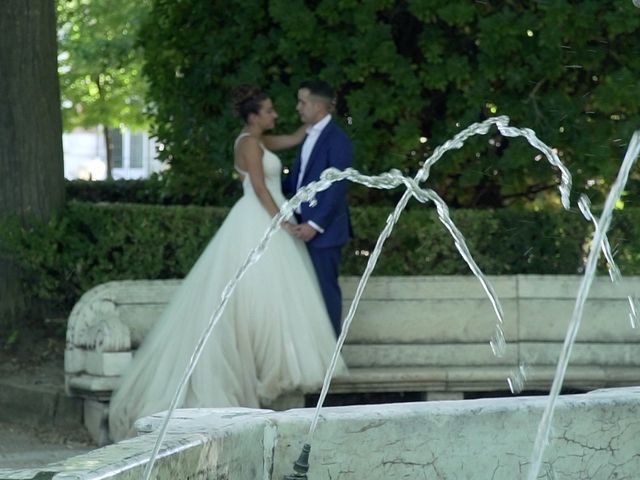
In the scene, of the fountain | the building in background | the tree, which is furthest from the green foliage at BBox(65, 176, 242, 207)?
the building in background

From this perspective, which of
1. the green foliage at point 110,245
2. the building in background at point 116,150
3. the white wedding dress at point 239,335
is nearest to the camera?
the white wedding dress at point 239,335

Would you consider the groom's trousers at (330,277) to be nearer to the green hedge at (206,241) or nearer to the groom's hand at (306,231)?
the groom's hand at (306,231)

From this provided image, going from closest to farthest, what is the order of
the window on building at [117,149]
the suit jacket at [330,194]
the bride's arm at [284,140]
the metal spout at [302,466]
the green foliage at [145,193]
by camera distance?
the metal spout at [302,466] < the suit jacket at [330,194] < the bride's arm at [284,140] < the green foliage at [145,193] < the window on building at [117,149]

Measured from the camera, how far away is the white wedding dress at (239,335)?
8562mm

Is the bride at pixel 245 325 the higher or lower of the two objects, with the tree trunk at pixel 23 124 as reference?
lower

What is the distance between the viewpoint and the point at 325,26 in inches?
429

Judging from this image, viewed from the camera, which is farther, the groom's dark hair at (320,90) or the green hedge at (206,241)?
the green hedge at (206,241)

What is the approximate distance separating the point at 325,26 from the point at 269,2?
433mm

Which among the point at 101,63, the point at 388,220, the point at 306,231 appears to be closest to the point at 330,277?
the point at 306,231

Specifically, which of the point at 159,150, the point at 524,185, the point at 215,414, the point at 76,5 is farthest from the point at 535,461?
the point at 76,5

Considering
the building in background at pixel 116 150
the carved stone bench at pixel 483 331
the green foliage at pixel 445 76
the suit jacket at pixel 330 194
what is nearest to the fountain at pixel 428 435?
the suit jacket at pixel 330 194

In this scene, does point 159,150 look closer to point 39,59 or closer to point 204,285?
point 39,59

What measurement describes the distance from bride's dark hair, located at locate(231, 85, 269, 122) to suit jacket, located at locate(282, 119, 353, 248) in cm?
42

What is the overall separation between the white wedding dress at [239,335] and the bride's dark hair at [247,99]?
50 cm
